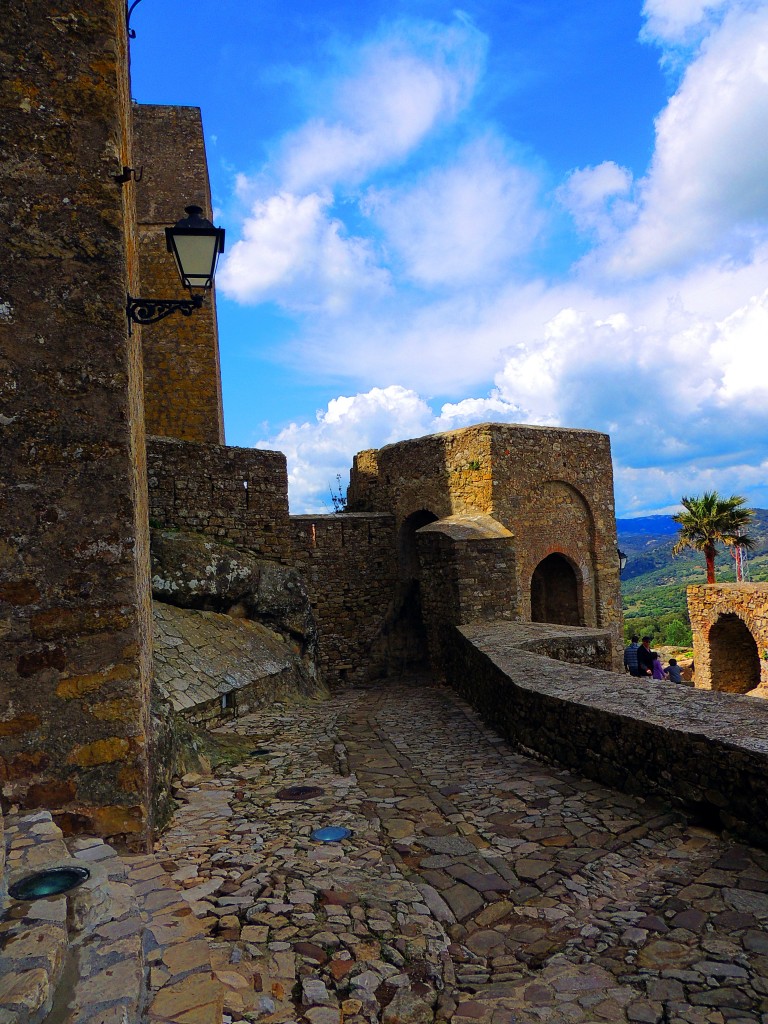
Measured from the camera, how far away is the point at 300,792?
562 cm

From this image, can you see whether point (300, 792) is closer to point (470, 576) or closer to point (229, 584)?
point (229, 584)

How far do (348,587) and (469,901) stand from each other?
980cm

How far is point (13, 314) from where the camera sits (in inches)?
149

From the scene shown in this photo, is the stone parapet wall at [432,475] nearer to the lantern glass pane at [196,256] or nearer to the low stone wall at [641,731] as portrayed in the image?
the low stone wall at [641,731]

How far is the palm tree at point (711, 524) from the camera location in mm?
24891

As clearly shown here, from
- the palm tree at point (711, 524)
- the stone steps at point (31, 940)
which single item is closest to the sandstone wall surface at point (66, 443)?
the stone steps at point (31, 940)

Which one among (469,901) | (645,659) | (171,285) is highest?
(171,285)

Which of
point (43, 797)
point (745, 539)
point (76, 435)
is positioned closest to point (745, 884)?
point (43, 797)

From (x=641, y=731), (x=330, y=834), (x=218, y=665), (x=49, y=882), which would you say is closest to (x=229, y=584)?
(x=218, y=665)

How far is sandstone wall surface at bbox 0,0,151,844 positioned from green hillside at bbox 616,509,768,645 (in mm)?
25827

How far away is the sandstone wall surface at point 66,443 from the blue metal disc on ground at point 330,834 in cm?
125

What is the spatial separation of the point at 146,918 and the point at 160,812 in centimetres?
178

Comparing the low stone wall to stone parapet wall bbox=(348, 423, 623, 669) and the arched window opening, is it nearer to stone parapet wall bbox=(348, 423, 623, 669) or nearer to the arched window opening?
stone parapet wall bbox=(348, 423, 623, 669)

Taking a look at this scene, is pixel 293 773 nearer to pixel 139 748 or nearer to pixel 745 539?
pixel 139 748
